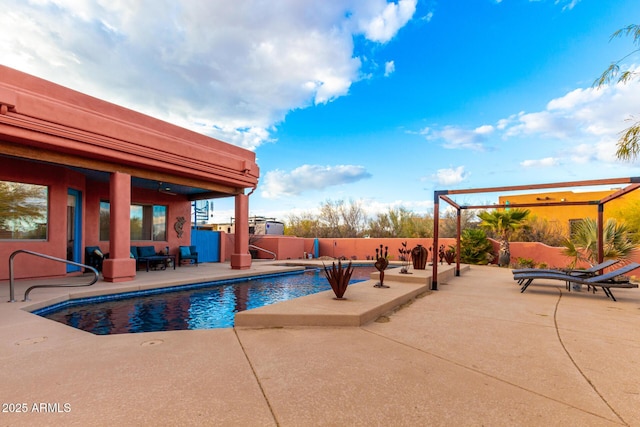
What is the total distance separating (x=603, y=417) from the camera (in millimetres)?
2113

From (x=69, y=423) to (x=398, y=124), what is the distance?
18.0m

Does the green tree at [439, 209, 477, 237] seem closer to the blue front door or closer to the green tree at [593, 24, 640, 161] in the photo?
the green tree at [593, 24, 640, 161]

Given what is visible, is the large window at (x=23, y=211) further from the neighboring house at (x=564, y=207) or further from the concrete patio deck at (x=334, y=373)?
the neighboring house at (x=564, y=207)

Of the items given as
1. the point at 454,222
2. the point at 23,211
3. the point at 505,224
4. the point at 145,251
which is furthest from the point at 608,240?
the point at 23,211

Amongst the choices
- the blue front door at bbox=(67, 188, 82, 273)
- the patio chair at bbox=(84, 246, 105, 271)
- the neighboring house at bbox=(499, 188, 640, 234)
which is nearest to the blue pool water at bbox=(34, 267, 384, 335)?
the patio chair at bbox=(84, 246, 105, 271)

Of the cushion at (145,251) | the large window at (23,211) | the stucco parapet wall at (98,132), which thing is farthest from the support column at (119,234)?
the cushion at (145,251)

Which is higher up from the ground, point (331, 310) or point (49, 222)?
point (49, 222)

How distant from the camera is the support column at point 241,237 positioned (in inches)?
453

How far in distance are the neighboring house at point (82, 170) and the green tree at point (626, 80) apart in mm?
9569

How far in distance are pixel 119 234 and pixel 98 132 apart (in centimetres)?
255

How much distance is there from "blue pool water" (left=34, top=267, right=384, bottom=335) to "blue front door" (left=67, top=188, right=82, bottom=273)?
3.75 metres

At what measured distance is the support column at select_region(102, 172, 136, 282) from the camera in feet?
26.5

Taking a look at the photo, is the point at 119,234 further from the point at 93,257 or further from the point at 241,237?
the point at 241,237

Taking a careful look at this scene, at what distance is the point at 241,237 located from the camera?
11.6 metres
